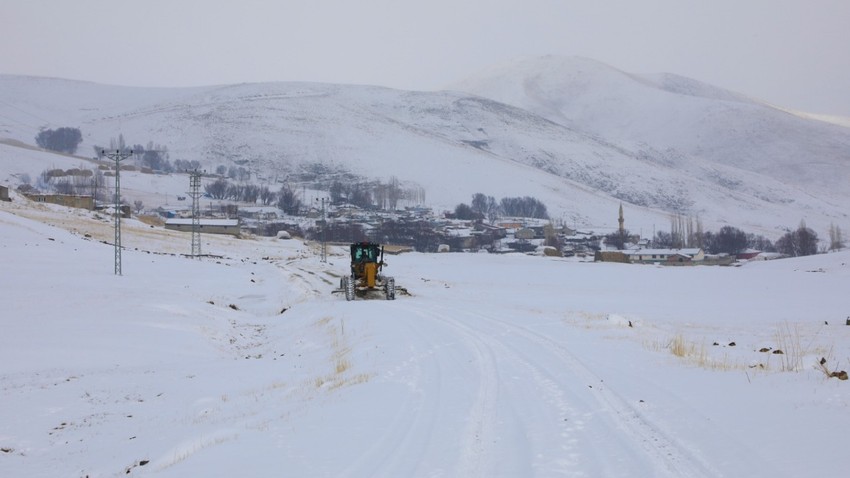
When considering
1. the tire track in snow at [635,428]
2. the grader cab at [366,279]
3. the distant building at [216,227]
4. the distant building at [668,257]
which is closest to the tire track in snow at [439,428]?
the tire track in snow at [635,428]

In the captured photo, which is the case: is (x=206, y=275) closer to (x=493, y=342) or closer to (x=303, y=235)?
(x=493, y=342)

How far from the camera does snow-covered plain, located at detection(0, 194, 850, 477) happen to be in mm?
9047

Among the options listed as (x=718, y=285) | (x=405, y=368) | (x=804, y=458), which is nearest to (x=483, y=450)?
(x=804, y=458)

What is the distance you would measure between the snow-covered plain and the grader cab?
3743 mm

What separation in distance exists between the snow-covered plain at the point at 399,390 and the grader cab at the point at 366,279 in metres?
3.74

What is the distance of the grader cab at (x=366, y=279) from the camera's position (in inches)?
1687

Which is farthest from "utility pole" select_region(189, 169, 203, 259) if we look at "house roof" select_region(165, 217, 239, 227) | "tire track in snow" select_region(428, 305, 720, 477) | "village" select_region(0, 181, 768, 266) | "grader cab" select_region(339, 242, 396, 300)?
"tire track in snow" select_region(428, 305, 720, 477)

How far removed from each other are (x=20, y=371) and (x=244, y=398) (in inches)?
313

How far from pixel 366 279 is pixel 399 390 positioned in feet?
96.8

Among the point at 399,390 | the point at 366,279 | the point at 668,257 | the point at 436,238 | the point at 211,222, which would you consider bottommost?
the point at 399,390

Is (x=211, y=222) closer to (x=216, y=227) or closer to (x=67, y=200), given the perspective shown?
(x=216, y=227)

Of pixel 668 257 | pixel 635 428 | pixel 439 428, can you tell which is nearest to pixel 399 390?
pixel 439 428

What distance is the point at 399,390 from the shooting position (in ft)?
45.0

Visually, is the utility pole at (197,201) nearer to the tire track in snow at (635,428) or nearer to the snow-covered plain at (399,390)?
the snow-covered plain at (399,390)
